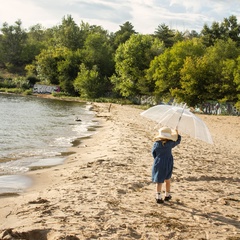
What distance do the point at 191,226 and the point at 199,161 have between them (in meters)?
7.21

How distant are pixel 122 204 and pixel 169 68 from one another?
51.4 meters

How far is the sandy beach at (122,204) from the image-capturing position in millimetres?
6188

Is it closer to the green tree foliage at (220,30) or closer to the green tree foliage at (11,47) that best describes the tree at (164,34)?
the green tree foliage at (220,30)

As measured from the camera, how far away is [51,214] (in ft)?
22.4

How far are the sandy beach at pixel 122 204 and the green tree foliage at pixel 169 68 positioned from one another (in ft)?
147

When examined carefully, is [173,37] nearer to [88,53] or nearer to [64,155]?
[88,53]

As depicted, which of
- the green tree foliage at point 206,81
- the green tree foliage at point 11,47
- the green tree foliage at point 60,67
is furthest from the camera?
the green tree foliage at point 11,47

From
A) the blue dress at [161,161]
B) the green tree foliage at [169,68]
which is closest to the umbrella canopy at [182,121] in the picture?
the blue dress at [161,161]

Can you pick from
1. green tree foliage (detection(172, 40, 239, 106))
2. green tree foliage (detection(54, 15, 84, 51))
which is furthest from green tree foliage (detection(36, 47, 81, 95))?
green tree foliage (detection(172, 40, 239, 106))

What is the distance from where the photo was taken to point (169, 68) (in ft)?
188

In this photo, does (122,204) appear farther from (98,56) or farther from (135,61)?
(98,56)

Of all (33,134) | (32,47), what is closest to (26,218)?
(33,134)

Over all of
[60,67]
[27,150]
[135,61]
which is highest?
[135,61]

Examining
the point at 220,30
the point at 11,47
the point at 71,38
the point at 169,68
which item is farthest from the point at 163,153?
the point at 11,47
